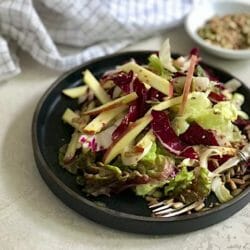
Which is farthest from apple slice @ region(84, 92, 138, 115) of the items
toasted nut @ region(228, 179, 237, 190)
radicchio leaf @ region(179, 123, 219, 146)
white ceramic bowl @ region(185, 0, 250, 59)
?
white ceramic bowl @ region(185, 0, 250, 59)

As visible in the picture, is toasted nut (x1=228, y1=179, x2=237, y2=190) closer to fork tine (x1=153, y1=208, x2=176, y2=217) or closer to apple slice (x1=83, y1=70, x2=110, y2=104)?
fork tine (x1=153, y1=208, x2=176, y2=217)

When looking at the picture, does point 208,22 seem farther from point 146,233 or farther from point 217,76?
point 146,233

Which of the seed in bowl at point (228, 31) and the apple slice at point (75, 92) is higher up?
the apple slice at point (75, 92)

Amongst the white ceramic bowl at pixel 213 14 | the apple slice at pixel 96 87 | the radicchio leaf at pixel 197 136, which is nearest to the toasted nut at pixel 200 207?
the radicchio leaf at pixel 197 136

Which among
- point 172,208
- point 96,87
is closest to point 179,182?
point 172,208

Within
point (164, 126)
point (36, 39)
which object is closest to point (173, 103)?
point (164, 126)

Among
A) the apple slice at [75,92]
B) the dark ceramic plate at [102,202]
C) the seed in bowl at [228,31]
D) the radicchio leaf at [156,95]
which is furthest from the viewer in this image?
the seed in bowl at [228,31]

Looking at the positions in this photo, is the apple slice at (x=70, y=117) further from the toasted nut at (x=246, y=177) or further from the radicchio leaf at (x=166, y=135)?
the toasted nut at (x=246, y=177)

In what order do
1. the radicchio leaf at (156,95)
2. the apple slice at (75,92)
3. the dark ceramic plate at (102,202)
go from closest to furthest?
the dark ceramic plate at (102,202), the radicchio leaf at (156,95), the apple slice at (75,92)
